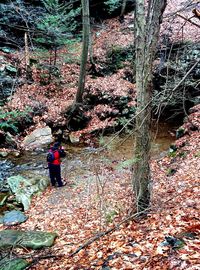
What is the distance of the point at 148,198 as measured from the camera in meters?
5.96

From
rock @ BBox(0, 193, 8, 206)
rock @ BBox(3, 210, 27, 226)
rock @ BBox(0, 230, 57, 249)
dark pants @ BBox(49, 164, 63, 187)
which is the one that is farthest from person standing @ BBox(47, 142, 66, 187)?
rock @ BBox(0, 230, 57, 249)

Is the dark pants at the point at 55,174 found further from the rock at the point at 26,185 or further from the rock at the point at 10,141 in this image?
the rock at the point at 10,141

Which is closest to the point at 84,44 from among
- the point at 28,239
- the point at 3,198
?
the point at 3,198

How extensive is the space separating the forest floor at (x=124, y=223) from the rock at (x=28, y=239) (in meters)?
0.19

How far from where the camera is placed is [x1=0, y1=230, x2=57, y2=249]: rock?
19.3 ft

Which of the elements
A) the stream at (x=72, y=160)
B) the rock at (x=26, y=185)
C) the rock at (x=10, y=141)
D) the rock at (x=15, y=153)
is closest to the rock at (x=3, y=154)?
the rock at (x=15, y=153)

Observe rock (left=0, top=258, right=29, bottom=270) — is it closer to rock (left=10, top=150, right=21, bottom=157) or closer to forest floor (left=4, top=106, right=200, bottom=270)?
forest floor (left=4, top=106, right=200, bottom=270)

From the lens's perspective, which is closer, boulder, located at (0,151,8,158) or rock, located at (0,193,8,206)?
rock, located at (0,193,8,206)

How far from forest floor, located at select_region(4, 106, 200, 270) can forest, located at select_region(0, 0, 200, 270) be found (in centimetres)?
3

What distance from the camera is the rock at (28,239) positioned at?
19.3 feet

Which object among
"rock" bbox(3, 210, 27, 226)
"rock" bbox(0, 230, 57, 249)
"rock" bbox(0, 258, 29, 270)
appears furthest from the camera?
"rock" bbox(3, 210, 27, 226)

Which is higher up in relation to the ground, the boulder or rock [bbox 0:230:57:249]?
the boulder

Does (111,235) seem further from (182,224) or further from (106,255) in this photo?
(182,224)

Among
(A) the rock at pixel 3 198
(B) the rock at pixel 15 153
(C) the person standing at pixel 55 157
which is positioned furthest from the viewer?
(B) the rock at pixel 15 153
